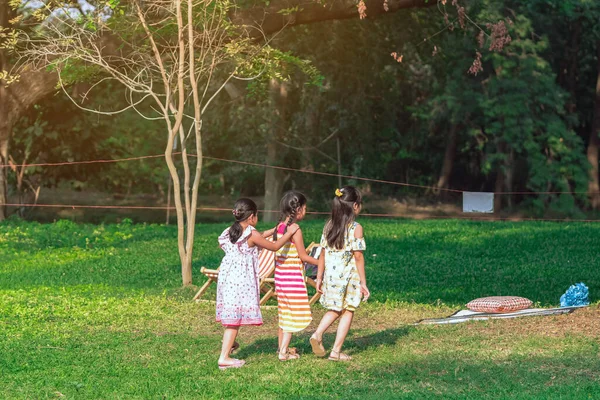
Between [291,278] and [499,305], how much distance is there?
3331 millimetres

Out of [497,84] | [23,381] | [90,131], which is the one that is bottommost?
[23,381]

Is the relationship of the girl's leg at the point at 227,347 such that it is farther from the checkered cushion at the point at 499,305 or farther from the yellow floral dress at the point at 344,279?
the checkered cushion at the point at 499,305

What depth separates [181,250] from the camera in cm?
1268

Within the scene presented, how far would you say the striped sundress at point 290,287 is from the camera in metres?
8.28

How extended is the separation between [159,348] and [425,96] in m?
30.3

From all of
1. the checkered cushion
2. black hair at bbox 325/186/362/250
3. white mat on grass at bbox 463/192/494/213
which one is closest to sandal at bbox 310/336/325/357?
black hair at bbox 325/186/362/250

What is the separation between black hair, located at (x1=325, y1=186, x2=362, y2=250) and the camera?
8.27 m

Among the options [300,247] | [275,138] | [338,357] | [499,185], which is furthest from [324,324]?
[499,185]

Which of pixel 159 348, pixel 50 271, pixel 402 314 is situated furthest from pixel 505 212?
pixel 159 348

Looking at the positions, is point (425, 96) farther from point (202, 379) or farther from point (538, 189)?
point (202, 379)

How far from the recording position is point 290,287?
8.34 m

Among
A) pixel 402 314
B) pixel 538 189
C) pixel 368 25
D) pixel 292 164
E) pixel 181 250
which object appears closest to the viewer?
pixel 402 314

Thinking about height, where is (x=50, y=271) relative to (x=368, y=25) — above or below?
below

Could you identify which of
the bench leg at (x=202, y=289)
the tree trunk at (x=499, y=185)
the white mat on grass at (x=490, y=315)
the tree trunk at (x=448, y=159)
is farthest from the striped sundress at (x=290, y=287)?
the tree trunk at (x=448, y=159)
